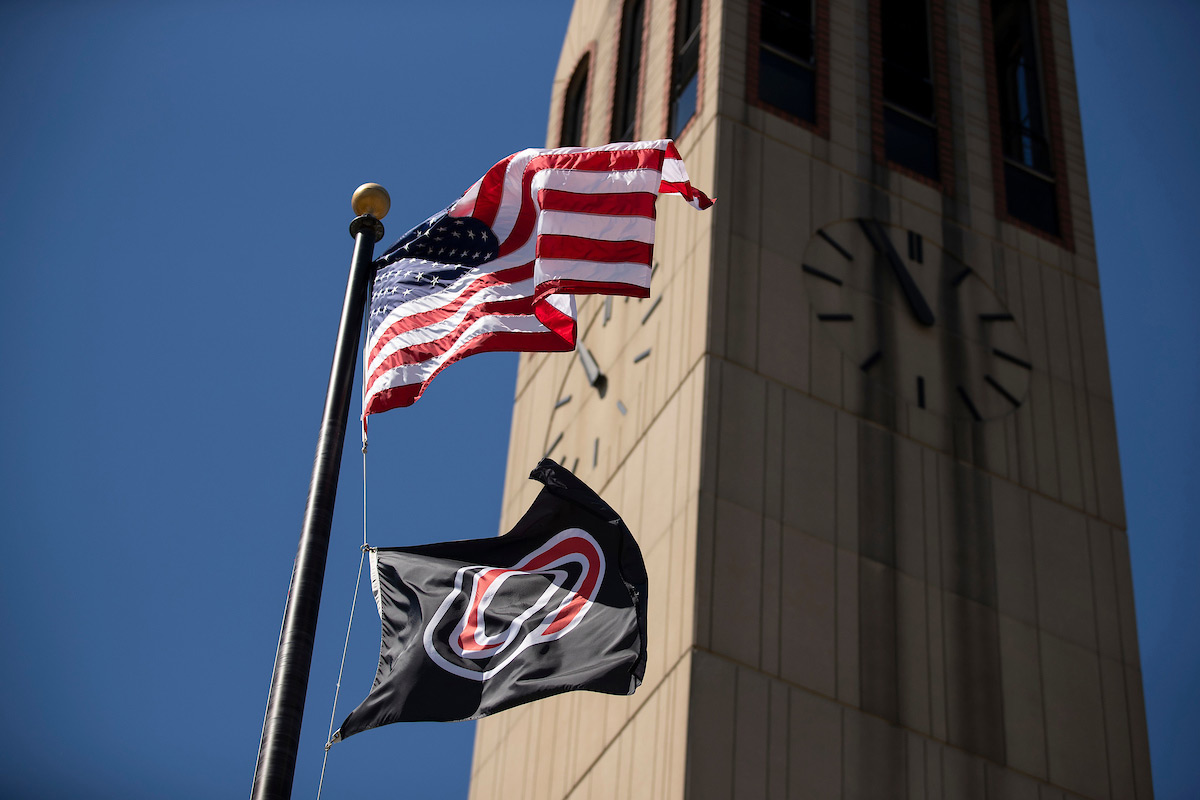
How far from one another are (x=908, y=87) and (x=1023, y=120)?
9.33 ft

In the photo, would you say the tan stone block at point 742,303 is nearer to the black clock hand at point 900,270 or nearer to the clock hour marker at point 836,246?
the clock hour marker at point 836,246

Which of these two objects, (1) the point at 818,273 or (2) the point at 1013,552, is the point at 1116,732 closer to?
(2) the point at 1013,552

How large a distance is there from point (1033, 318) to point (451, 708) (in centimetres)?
1454

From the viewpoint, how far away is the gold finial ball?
1052 cm

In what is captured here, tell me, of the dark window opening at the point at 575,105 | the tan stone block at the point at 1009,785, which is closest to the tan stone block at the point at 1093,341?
the tan stone block at the point at 1009,785

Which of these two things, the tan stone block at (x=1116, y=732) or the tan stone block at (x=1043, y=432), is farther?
the tan stone block at (x=1043, y=432)

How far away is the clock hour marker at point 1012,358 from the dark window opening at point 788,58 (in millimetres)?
4332

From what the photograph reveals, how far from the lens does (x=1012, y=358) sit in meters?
20.9

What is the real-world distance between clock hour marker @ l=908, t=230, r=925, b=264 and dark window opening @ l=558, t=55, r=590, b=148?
8854mm

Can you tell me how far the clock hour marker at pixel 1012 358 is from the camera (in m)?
20.8

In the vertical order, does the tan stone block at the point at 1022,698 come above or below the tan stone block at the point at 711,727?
above

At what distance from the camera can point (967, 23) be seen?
25625mm

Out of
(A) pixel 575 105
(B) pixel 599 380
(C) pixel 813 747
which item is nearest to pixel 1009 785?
(C) pixel 813 747

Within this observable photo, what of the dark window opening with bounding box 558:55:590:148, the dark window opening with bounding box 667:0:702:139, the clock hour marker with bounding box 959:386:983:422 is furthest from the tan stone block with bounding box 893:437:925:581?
the dark window opening with bounding box 558:55:590:148
